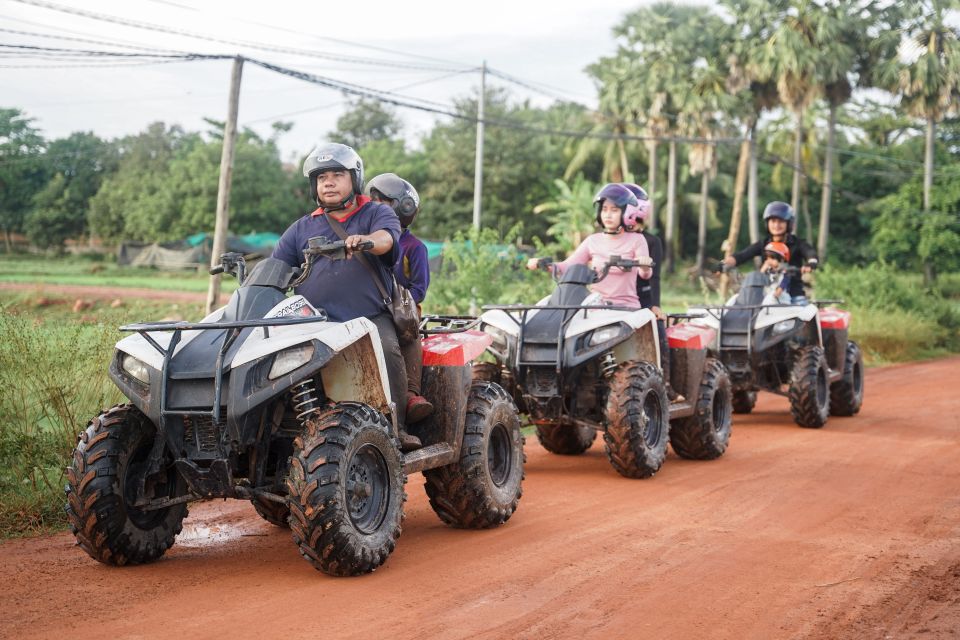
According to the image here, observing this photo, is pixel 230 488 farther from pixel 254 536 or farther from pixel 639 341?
pixel 639 341

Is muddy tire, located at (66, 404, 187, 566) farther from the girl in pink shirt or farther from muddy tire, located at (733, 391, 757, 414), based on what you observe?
muddy tire, located at (733, 391, 757, 414)

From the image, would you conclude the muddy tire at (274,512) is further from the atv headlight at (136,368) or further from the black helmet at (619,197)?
the black helmet at (619,197)

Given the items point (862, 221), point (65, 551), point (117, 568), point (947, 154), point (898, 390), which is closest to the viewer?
point (117, 568)

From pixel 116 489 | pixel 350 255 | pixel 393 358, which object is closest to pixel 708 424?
pixel 393 358

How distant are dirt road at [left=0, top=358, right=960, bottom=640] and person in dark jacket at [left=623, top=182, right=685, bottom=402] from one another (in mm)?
1170

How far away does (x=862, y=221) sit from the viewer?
6469 cm

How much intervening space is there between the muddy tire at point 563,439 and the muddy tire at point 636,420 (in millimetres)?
1524

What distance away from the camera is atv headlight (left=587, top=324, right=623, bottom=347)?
9.59 m

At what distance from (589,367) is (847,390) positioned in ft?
19.9

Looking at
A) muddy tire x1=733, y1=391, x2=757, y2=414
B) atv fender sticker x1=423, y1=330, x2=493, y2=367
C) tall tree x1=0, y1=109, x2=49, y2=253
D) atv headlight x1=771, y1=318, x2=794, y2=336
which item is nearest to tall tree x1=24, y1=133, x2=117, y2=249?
tall tree x1=0, y1=109, x2=49, y2=253

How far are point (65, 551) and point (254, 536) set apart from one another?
1144mm

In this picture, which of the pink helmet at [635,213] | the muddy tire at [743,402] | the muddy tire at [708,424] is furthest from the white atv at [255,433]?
the muddy tire at [743,402]

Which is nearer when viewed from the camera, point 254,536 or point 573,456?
point 254,536

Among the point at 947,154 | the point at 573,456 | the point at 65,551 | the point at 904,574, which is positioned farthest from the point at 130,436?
the point at 947,154
